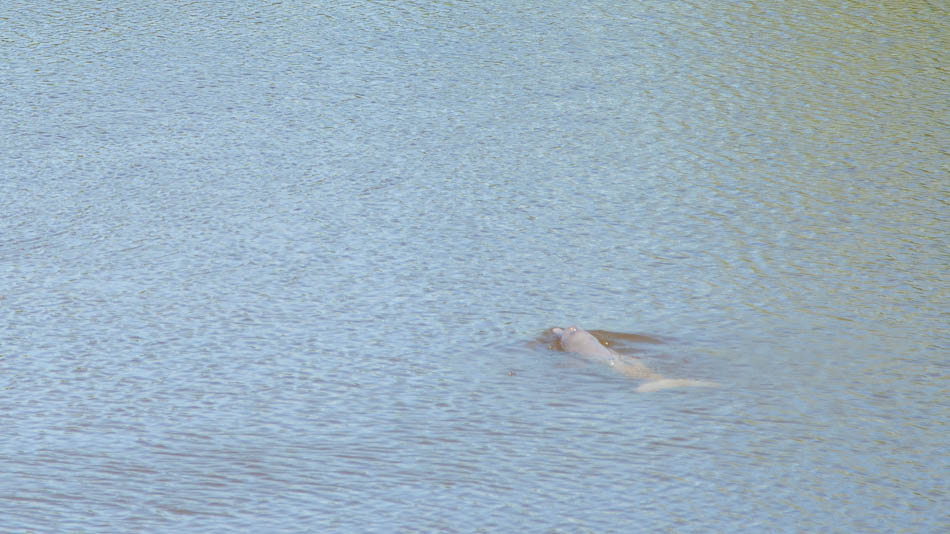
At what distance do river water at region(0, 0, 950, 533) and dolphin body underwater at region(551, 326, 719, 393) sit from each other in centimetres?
3

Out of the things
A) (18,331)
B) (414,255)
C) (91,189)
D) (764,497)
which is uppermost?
(91,189)

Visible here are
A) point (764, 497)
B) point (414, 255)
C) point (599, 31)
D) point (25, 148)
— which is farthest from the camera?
point (599, 31)

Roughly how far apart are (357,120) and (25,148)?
1245mm

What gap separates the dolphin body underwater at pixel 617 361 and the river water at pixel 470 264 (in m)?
0.03

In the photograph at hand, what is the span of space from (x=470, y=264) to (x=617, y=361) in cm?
82

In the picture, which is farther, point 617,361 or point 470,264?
point 470,264

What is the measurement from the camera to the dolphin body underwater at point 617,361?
3.74 m

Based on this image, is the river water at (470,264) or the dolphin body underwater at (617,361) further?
the dolphin body underwater at (617,361)

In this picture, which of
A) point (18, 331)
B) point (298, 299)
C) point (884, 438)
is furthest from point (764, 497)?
point (18, 331)

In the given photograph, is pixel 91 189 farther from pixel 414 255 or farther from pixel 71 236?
pixel 414 255

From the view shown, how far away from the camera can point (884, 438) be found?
11.4ft

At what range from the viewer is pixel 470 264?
452 cm

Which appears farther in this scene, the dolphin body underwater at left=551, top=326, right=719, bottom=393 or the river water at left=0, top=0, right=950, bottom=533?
the dolphin body underwater at left=551, top=326, right=719, bottom=393

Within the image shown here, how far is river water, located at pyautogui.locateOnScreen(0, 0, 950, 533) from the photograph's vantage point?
3283 mm
